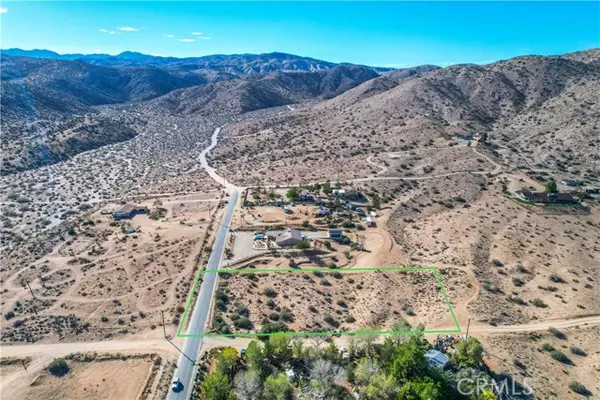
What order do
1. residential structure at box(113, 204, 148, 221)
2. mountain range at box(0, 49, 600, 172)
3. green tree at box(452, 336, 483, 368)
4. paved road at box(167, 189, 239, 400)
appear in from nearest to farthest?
1. paved road at box(167, 189, 239, 400)
2. green tree at box(452, 336, 483, 368)
3. residential structure at box(113, 204, 148, 221)
4. mountain range at box(0, 49, 600, 172)

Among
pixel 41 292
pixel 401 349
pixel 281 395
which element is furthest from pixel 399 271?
pixel 41 292

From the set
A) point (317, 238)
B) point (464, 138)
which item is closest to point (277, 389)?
point (317, 238)

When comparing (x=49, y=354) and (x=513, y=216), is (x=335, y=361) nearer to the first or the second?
(x=49, y=354)

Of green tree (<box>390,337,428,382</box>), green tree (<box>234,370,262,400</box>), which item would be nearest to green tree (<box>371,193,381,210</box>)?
green tree (<box>390,337,428,382</box>)

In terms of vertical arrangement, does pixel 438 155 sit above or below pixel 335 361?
above

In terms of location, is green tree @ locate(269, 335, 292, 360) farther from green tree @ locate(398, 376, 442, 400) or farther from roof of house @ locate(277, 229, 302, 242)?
roof of house @ locate(277, 229, 302, 242)

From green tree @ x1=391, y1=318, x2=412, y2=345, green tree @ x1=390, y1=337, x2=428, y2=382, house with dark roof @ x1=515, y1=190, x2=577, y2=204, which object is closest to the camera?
green tree @ x1=390, y1=337, x2=428, y2=382

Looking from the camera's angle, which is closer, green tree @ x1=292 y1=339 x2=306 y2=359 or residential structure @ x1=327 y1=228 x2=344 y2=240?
green tree @ x1=292 y1=339 x2=306 y2=359
